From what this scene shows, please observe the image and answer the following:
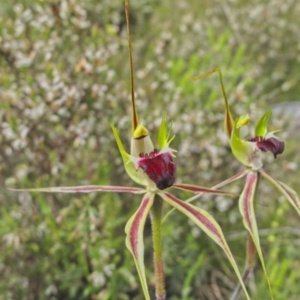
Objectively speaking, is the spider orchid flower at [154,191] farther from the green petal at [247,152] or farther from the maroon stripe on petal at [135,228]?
the green petal at [247,152]

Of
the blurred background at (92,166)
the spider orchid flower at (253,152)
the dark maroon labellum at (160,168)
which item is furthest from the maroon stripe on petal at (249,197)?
the blurred background at (92,166)

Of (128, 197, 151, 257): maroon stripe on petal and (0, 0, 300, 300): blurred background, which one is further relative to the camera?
(0, 0, 300, 300): blurred background

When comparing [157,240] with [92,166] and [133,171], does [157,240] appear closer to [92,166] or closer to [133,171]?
[133,171]

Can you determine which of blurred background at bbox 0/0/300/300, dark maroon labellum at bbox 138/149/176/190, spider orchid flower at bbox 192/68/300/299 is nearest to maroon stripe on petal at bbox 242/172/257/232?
spider orchid flower at bbox 192/68/300/299

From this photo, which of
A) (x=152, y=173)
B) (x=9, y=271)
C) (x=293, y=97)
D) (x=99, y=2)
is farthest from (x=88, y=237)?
(x=293, y=97)

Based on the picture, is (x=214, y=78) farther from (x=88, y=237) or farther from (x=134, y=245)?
(x=134, y=245)

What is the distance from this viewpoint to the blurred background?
6.27 ft

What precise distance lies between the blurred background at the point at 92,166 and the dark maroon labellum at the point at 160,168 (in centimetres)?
75

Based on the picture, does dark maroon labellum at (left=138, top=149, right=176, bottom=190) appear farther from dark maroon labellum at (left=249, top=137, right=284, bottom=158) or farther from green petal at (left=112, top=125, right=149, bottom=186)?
dark maroon labellum at (left=249, top=137, right=284, bottom=158)

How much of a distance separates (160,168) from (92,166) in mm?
1339

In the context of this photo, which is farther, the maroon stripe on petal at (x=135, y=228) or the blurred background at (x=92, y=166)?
the blurred background at (x=92, y=166)

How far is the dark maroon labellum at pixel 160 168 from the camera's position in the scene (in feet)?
3.15

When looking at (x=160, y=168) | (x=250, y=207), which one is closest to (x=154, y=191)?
(x=160, y=168)

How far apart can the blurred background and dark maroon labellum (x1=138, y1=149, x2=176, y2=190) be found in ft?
2.47
